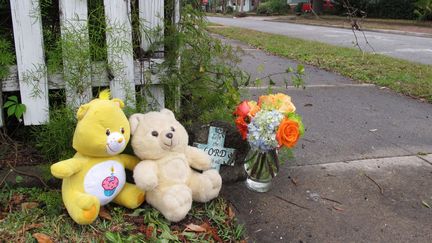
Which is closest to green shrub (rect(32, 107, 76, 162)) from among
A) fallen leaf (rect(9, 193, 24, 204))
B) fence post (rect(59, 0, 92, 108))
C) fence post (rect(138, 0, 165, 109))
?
fence post (rect(59, 0, 92, 108))

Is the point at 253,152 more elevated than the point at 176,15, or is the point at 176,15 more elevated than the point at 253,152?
the point at 176,15

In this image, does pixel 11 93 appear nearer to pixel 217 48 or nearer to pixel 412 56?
pixel 217 48

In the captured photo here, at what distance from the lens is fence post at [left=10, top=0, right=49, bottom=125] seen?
241 centimetres

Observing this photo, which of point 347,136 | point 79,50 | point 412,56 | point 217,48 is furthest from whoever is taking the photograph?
point 412,56

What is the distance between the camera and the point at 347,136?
363 cm

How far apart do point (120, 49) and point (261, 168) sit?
112 centimetres

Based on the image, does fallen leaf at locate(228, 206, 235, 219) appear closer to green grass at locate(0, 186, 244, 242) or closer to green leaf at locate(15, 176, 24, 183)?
green grass at locate(0, 186, 244, 242)

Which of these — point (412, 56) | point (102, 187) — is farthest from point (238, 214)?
point (412, 56)

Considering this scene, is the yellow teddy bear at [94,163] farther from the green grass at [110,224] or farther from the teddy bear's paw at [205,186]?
the teddy bear's paw at [205,186]

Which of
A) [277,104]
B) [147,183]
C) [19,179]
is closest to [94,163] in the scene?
[147,183]

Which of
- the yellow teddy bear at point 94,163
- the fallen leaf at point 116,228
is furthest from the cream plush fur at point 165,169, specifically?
the fallen leaf at point 116,228

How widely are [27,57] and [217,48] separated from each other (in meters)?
1.20

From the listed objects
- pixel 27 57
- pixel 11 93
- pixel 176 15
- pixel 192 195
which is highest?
pixel 176 15

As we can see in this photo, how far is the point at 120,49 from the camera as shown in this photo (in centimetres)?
253
